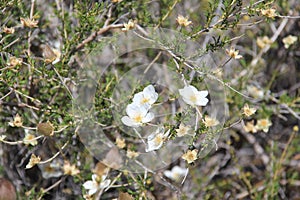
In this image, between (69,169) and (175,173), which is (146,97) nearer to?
(69,169)

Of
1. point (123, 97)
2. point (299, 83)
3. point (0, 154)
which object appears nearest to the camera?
point (123, 97)

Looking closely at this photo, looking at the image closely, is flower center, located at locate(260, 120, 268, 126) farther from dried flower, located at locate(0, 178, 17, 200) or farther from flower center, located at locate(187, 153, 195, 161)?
dried flower, located at locate(0, 178, 17, 200)

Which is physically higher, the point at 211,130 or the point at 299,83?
the point at 211,130

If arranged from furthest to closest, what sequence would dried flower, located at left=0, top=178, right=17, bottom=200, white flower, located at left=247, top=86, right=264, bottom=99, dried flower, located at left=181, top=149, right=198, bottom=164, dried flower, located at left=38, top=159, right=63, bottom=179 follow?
white flower, located at left=247, top=86, right=264, bottom=99 < dried flower, located at left=38, top=159, right=63, bottom=179 < dried flower, located at left=0, top=178, right=17, bottom=200 < dried flower, located at left=181, top=149, right=198, bottom=164

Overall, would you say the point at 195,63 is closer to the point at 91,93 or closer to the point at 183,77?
the point at 183,77

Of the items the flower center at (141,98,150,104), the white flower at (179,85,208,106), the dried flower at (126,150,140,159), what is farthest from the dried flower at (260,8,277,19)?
the dried flower at (126,150,140,159)

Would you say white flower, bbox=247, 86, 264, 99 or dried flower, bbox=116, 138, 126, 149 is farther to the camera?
white flower, bbox=247, 86, 264, 99

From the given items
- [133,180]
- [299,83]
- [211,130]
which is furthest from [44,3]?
[299,83]
